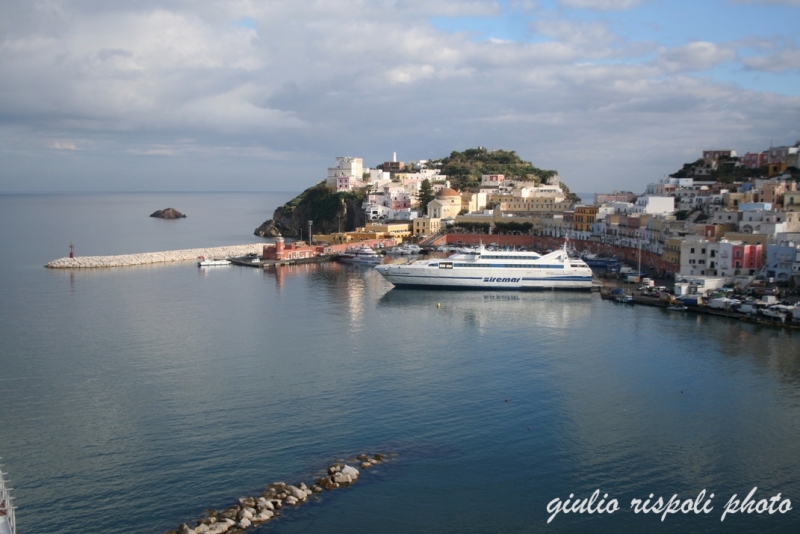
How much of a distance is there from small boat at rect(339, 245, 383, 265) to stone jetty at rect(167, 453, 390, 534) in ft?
93.9

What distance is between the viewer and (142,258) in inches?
1511

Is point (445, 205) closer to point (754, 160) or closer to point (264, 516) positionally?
point (754, 160)

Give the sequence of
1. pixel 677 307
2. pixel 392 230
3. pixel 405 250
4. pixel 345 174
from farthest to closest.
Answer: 1. pixel 345 174
2. pixel 392 230
3. pixel 405 250
4. pixel 677 307

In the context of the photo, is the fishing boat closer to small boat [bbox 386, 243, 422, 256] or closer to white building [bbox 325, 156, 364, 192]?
small boat [bbox 386, 243, 422, 256]

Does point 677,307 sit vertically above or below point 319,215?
below

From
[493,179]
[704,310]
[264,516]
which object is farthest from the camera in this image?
[493,179]

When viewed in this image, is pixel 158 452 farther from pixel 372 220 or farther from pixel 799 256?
pixel 372 220

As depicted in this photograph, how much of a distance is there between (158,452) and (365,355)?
7352 millimetres

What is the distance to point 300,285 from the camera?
31.5 meters

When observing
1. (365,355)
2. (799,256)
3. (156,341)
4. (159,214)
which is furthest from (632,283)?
(159,214)

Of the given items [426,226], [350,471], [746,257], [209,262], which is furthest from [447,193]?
[350,471]

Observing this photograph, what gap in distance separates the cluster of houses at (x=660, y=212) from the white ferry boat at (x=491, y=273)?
500 centimetres

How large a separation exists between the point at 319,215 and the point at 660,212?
1068 inches

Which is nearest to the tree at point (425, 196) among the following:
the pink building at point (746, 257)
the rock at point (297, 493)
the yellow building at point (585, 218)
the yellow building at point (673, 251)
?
the yellow building at point (585, 218)
